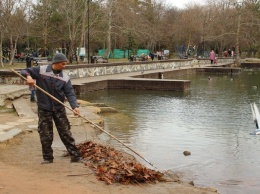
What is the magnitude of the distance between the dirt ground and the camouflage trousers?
0.63 feet

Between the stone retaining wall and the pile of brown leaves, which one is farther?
the stone retaining wall

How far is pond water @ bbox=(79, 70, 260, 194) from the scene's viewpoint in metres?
7.86

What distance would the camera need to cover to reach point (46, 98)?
20.6ft

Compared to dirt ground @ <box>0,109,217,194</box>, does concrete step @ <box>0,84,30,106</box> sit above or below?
above

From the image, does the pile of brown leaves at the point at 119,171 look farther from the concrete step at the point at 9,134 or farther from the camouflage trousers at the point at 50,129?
the concrete step at the point at 9,134

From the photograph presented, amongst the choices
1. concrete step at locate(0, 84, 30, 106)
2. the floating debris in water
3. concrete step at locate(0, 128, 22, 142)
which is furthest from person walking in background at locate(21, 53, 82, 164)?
concrete step at locate(0, 84, 30, 106)

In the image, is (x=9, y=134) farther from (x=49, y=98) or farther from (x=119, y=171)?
(x=119, y=171)

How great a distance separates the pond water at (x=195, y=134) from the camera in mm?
7859

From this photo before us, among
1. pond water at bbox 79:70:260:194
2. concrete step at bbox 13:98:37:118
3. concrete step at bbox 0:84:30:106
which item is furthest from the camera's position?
concrete step at bbox 0:84:30:106

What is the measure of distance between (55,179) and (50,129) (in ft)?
3.57

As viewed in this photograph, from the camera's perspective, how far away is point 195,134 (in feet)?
38.1

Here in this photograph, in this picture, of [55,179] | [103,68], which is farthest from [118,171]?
[103,68]

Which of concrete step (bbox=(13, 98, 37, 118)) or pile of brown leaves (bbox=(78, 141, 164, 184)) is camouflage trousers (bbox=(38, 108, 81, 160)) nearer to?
pile of brown leaves (bbox=(78, 141, 164, 184))

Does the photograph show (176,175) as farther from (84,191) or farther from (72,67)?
(72,67)
